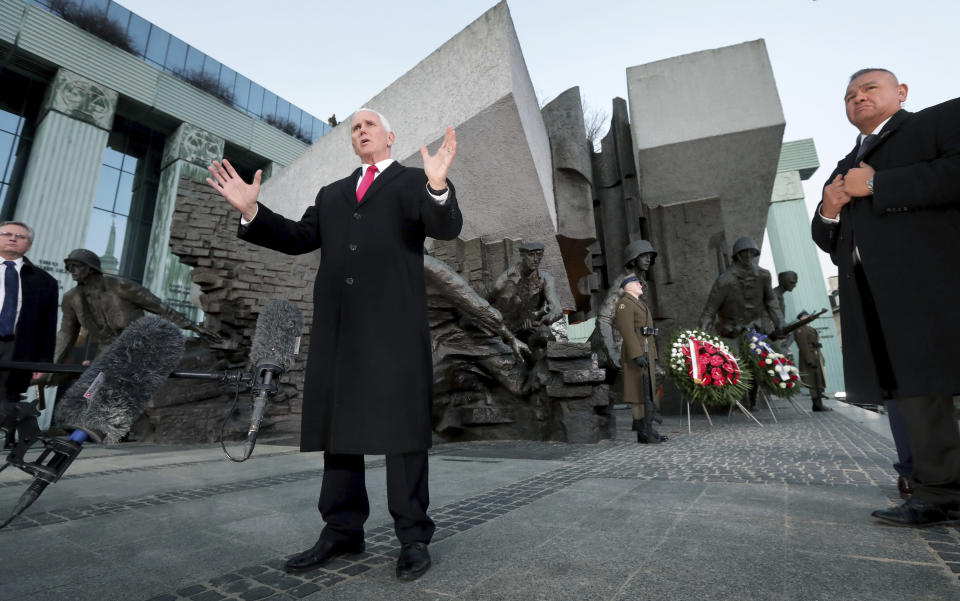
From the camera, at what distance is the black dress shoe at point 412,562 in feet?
4.57

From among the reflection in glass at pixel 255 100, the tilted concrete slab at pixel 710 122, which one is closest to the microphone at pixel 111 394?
the tilted concrete slab at pixel 710 122

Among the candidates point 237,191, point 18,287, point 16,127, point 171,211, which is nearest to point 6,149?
point 16,127

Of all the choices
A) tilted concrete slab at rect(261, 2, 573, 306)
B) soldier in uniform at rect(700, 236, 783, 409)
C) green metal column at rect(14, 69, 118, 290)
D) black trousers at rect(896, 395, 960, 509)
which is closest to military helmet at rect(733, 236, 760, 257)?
soldier in uniform at rect(700, 236, 783, 409)

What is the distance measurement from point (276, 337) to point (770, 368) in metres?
7.55

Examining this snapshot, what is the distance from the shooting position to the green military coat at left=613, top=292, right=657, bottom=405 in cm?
529

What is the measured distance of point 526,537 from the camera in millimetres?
Result: 1771

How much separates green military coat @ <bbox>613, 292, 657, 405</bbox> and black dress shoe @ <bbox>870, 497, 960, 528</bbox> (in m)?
3.52

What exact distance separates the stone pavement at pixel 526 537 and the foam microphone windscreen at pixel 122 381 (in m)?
0.51

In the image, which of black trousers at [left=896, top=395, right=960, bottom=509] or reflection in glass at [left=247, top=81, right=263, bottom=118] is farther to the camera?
reflection in glass at [left=247, top=81, right=263, bottom=118]

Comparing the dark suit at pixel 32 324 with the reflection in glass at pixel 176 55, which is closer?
the dark suit at pixel 32 324

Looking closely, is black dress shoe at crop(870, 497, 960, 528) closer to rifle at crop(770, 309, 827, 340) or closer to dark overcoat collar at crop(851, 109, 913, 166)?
dark overcoat collar at crop(851, 109, 913, 166)

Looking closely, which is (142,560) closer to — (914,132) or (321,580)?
(321,580)

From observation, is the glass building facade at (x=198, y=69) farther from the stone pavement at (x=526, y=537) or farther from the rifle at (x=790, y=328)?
the rifle at (x=790, y=328)

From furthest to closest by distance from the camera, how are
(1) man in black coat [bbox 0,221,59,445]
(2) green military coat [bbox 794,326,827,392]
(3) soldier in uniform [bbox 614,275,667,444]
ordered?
(2) green military coat [bbox 794,326,827,392] → (3) soldier in uniform [bbox 614,275,667,444] → (1) man in black coat [bbox 0,221,59,445]
